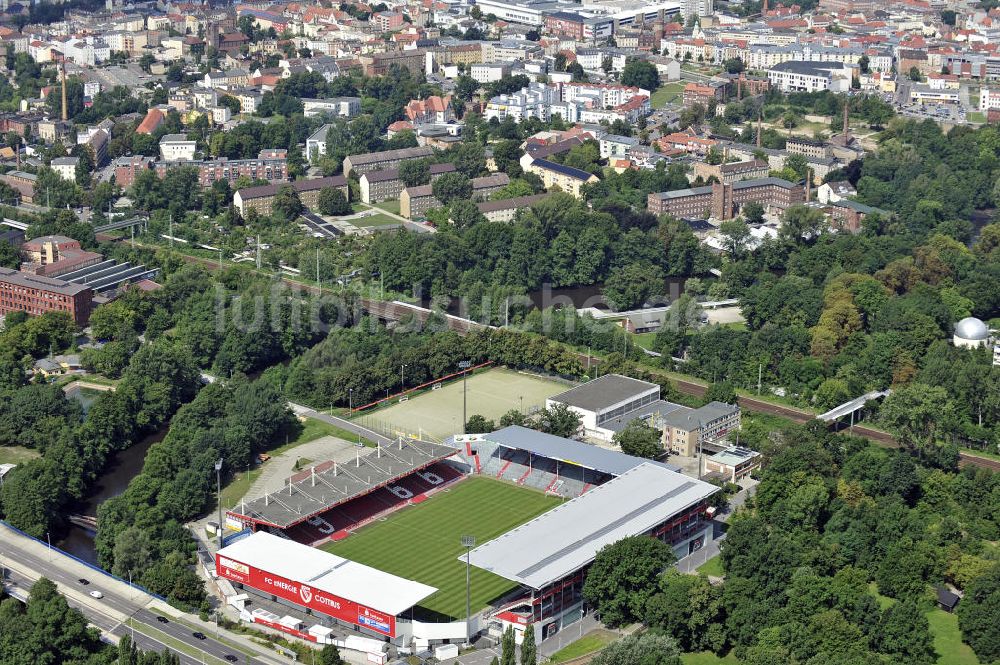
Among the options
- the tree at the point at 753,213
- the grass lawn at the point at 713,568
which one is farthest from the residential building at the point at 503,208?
the grass lawn at the point at 713,568

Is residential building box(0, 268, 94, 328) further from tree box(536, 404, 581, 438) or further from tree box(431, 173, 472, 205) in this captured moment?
tree box(536, 404, 581, 438)

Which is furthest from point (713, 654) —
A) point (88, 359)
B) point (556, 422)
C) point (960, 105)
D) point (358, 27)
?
point (358, 27)

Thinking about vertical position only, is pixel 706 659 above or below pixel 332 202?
below

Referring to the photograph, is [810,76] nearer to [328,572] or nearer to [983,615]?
[983,615]

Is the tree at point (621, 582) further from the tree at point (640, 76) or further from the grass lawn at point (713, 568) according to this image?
the tree at point (640, 76)

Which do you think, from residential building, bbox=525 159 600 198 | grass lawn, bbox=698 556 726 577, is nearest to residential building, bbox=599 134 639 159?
residential building, bbox=525 159 600 198

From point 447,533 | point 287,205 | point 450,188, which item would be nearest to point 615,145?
point 450,188

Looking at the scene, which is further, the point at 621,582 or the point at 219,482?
the point at 219,482
